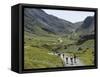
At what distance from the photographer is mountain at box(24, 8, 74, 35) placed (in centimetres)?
208

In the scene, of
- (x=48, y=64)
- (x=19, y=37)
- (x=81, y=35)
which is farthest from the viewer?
(x=81, y=35)

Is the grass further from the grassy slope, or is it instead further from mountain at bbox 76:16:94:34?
mountain at bbox 76:16:94:34

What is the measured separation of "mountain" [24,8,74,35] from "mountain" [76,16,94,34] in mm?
114

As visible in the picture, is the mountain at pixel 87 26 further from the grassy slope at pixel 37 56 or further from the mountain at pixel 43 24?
the grassy slope at pixel 37 56

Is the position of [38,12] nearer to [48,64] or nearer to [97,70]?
[48,64]

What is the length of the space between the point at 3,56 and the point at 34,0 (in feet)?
1.77

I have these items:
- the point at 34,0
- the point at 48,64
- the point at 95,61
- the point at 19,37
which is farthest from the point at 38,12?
the point at 95,61

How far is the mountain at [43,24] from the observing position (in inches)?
81.7

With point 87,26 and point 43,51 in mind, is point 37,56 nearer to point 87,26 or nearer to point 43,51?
point 43,51

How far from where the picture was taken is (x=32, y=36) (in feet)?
6.89

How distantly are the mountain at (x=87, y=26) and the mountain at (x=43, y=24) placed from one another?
114 mm

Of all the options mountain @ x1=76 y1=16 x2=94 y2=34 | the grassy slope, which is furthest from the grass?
mountain @ x1=76 y1=16 x2=94 y2=34

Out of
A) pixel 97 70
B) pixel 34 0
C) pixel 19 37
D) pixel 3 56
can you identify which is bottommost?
pixel 97 70

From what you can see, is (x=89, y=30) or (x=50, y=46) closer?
(x=50, y=46)
